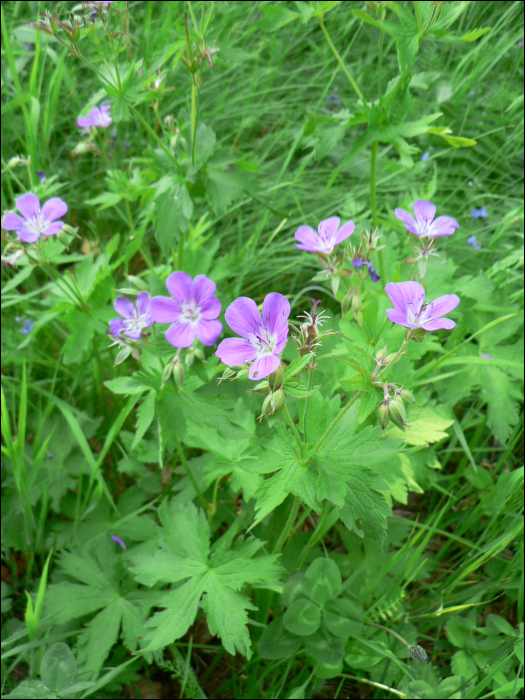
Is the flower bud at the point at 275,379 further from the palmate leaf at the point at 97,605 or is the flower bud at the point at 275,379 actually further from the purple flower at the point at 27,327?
the purple flower at the point at 27,327

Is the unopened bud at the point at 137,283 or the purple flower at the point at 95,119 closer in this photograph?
the unopened bud at the point at 137,283

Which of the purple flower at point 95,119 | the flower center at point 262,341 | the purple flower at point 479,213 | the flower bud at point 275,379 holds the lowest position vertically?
the purple flower at point 479,213

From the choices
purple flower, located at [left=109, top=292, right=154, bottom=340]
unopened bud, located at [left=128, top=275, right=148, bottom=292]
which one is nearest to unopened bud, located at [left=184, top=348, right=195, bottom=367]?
purple flower, located at [left=109, top=292, right=154, bottom=340]

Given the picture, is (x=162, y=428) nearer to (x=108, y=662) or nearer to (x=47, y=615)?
(x=47, y=615)

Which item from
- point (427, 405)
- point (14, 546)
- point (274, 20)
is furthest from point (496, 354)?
point (14, 546)

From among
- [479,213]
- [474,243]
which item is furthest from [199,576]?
[479,213]

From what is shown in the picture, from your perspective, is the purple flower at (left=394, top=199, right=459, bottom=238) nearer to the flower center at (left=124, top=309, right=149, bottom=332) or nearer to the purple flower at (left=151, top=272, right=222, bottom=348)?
the purple flower at (left=151, top=272, right=222, bottom=348)

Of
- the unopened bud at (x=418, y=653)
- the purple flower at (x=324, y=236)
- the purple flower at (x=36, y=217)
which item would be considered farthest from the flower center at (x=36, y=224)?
the unopened bud at (x=418, y=653)
